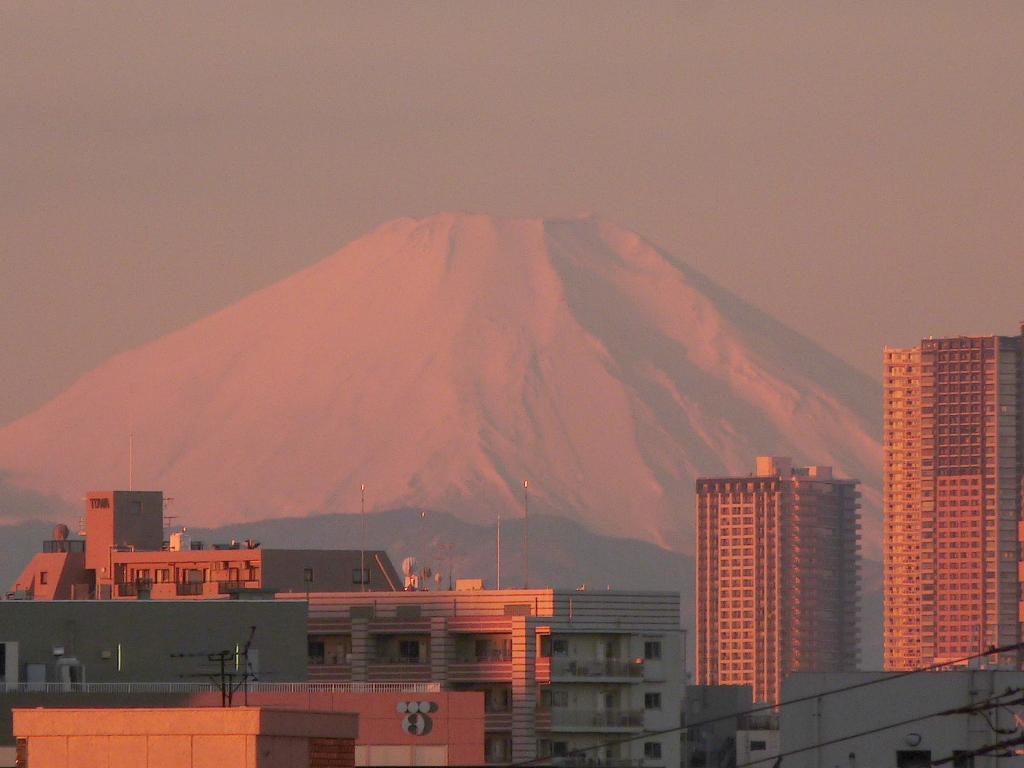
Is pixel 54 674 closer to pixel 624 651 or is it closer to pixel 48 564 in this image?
pixel 624 651

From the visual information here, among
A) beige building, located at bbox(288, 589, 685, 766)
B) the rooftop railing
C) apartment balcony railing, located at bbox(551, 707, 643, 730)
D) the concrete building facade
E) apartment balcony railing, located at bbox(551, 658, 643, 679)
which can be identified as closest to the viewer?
the rooftop railing

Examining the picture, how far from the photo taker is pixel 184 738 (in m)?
43.4

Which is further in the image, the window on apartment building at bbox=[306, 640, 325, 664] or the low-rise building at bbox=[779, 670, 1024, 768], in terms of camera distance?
the window on apartment building at bbox=[306, 640, 325, 664]

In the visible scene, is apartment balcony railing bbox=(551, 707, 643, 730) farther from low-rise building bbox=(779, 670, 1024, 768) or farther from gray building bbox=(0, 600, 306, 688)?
low-rise building bbox=(779, 670, 1024, 768)

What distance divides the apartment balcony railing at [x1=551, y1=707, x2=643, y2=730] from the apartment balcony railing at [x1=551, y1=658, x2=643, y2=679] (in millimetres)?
2042

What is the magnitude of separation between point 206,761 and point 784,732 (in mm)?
13755

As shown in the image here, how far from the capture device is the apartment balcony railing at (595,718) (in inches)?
4505

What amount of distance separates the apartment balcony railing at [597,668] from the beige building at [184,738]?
71.4 metres

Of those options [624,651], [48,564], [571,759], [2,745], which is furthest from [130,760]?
[48,564]

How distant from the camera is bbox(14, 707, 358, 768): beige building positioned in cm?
4306

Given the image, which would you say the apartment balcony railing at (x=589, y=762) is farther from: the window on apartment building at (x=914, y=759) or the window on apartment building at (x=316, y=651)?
the window on apartment building at (x=914, y=759)

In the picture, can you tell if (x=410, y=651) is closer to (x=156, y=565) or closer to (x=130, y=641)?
(x=156, y=565)

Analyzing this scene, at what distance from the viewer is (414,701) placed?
81562 mm

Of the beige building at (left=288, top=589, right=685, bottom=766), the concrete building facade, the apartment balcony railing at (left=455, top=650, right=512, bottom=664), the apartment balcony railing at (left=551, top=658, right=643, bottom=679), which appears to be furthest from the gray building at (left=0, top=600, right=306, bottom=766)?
the concrete building facade
